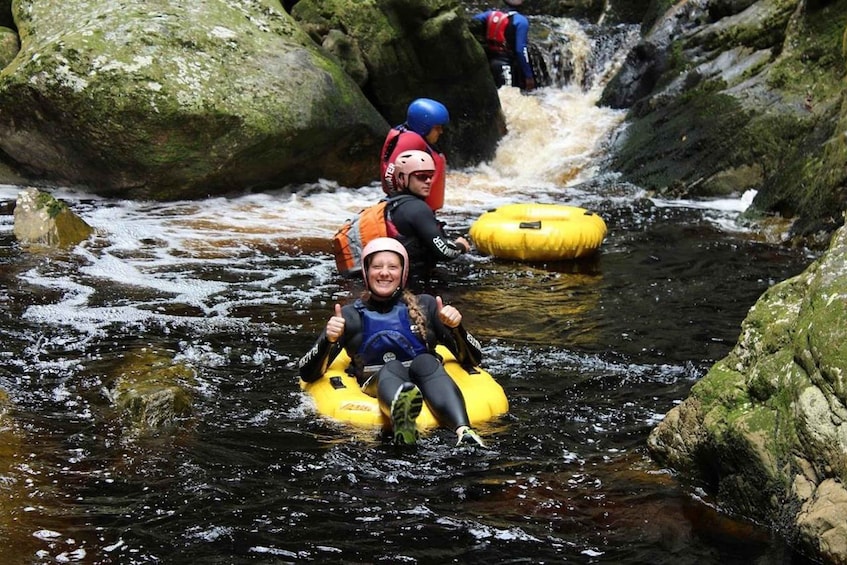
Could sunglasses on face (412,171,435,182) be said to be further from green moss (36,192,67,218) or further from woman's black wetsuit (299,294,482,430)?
green moss (36,192,67,218)

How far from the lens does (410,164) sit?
7.44 metres

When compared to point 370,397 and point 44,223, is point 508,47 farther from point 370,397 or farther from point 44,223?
point 370,397

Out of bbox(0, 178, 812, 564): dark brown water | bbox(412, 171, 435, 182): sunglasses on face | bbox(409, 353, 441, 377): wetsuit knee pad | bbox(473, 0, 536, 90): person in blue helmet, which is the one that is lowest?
bbox(0, 178, 812, 564): dark brown water

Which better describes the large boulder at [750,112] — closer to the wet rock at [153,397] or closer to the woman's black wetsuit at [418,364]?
the woman's black wetsuit at [418,364]

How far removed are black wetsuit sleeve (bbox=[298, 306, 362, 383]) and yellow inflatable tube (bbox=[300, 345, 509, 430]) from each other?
0.20ft

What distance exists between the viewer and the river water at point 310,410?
365cm

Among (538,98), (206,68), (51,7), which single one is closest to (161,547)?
(206,68)

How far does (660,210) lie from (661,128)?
239 cm

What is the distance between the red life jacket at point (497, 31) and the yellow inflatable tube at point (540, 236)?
719cm

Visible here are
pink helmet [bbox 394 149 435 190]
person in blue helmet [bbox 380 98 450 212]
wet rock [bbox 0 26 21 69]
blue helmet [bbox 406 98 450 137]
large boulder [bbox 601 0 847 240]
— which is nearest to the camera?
pink helmet [bbox 394 149 435 190]

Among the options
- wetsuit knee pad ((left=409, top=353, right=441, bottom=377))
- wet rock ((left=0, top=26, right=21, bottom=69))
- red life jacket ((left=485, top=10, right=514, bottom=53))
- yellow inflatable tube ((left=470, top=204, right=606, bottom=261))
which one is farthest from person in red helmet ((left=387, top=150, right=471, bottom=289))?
red life jacket ((left=485, top=10, right=514, bottom=53))

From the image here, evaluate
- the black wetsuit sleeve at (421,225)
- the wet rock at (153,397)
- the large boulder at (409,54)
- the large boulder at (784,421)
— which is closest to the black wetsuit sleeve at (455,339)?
the large boulder at (784,421)

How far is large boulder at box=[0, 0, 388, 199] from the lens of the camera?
10328mm

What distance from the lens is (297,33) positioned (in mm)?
12062
